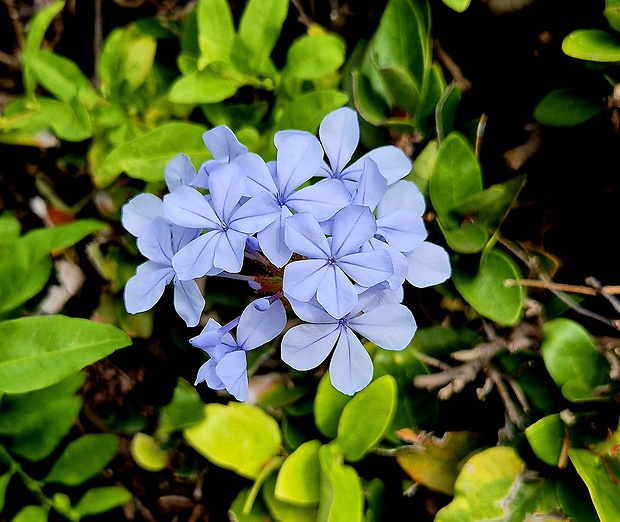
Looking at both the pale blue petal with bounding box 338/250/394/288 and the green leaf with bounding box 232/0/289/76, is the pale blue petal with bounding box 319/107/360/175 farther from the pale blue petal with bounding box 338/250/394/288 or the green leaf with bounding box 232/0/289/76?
the green leaf with bounding box 232/0/289/76

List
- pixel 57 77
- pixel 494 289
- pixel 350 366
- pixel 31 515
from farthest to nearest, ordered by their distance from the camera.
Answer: pixel 57 77
pixel 31 515
pixel 494 289
pixel 350 366

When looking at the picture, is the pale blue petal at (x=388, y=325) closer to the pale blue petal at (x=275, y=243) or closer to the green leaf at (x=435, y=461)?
the pale blue petal at (x=275, y=243)

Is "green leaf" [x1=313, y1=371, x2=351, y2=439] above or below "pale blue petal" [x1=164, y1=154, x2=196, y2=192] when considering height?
below

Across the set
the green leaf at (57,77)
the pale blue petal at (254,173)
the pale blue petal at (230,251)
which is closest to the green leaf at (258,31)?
the green leaf at (57,77)

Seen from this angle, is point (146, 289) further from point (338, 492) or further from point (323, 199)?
point (338, 492)

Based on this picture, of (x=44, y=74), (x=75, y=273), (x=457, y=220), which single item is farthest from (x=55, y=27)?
(x=457, y=220)

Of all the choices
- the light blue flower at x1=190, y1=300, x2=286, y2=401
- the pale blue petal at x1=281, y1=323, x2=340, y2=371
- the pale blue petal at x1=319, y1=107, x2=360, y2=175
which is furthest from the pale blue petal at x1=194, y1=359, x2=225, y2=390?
the pale blue petal at x1=319, y1=107, x2=360, y2=175

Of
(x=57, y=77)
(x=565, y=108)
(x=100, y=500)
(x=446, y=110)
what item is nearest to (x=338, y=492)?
(x=100, y=500)
